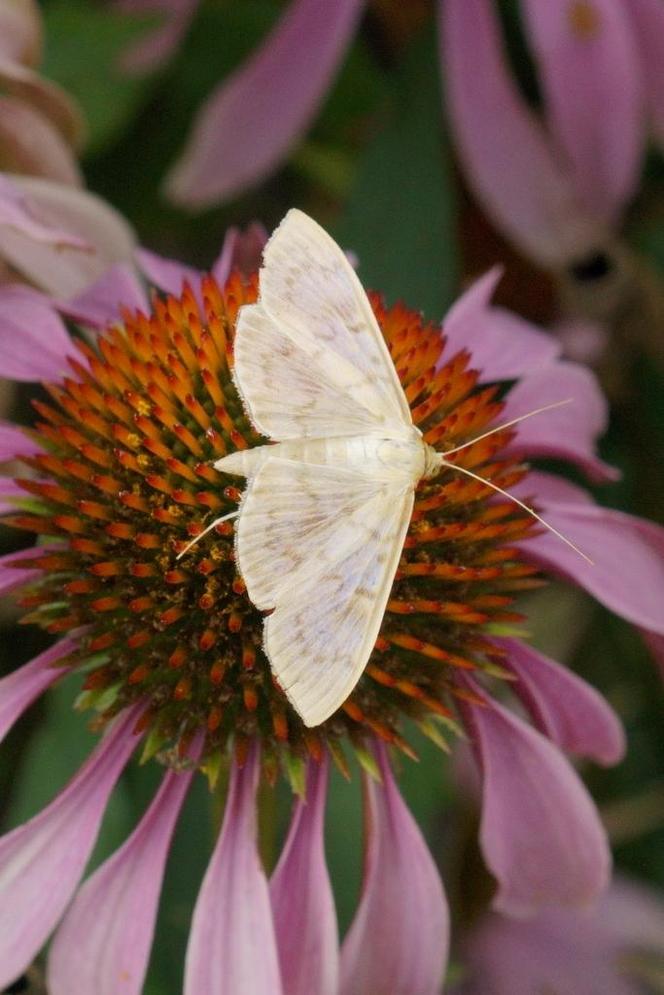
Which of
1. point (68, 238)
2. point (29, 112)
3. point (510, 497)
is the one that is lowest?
point (510, 497)

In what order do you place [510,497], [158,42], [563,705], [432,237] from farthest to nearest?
[158,42] → [432,237] → [563,705] → [510,497]

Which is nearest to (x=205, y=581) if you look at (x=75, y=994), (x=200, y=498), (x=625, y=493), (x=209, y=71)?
(x=200, y=498)

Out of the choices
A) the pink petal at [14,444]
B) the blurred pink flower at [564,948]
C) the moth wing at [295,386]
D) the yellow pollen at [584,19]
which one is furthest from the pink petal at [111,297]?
the blurred pink flower at [564,948]

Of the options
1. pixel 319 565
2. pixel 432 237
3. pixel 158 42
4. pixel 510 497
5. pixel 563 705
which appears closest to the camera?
pixel 319 565

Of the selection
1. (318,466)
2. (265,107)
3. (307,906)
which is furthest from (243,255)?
(307,906)

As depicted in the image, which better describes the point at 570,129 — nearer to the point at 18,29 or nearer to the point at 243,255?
the point at 243,255

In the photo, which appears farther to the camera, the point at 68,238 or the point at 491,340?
the point at 491,340

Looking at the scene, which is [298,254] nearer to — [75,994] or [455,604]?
[455,604]
